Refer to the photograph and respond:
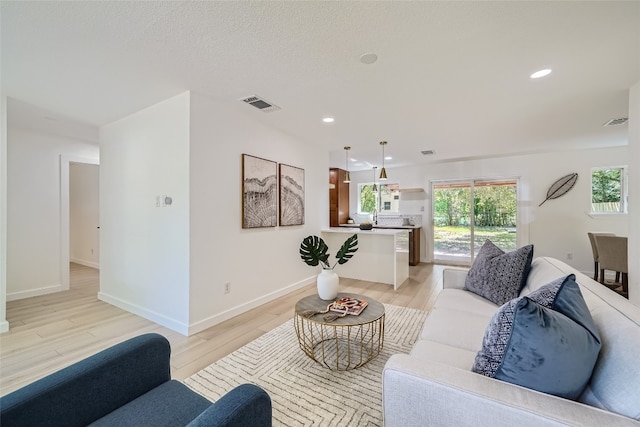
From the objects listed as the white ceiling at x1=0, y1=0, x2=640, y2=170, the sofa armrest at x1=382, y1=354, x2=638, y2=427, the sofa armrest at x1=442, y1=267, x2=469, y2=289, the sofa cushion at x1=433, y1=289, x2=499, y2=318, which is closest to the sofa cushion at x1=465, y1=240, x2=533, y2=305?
the sofa cushion at x1=433, y1=289, x2=499, y2=318

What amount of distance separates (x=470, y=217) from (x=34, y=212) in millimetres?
7964

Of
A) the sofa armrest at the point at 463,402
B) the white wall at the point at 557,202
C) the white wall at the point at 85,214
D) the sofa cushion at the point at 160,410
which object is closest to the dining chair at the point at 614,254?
the white wall at the point at 557,202

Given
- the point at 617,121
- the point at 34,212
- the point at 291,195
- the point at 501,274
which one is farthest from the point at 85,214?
the point at 617,121

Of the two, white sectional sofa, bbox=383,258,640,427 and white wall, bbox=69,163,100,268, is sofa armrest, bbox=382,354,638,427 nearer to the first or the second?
white sectional sofa, bbox=383,258,640,427

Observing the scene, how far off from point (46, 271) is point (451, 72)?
5.90 m

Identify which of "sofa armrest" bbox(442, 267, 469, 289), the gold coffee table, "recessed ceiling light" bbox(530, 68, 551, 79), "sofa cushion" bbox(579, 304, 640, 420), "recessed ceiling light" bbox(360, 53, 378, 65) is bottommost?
the gold coffee table

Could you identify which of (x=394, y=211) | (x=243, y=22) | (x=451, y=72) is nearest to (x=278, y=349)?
(x=243, y=22)

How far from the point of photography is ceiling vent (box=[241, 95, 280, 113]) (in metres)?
2.76

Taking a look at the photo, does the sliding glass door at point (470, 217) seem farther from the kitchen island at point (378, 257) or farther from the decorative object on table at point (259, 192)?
the decorative object on table at point (259, 192)

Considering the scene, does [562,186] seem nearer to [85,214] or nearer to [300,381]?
[300,381]

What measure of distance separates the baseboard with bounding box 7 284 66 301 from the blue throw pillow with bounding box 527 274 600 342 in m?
5.81

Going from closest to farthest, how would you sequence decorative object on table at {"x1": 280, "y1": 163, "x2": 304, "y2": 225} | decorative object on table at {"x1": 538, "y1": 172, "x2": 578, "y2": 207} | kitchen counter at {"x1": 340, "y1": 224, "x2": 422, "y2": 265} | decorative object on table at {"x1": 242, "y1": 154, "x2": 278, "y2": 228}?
1. decorative object on table at {"x1": 242, "y1": 154, "x2": 278, "y2": 228}
2. decorative object on table at {"x1": 280, "y1": 163, "x2": 304, "y2": 225}
3. decorative object on table at {"x1": 538, "y1": 172, "x2": 578, "y2": 207}
4. kitchen counter at {"x1": 340, "y1": 224, "x2": 422, "y2": 265}

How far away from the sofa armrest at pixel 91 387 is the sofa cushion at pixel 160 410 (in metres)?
0.05

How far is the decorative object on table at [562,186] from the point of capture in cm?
507
